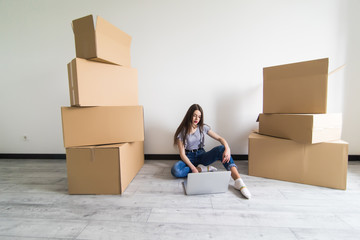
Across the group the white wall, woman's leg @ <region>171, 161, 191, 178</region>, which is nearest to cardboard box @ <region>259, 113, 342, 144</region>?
the white wall

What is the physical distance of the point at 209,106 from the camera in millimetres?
1740

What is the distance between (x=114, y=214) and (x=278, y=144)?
1.30 metres

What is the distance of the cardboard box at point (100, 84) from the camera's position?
Result: 3.32 feet

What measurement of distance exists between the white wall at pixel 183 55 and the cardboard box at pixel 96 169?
2.47 ft

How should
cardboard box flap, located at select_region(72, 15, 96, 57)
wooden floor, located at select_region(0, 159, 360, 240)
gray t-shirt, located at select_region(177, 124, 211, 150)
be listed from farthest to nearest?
gray t-shirt, located at select_region(177, 124, 211, 150) < cardboard box flap, located at select_region(72, 15, 96, 57) < wooden floor, located at select_region(0, 159, 360, 240)

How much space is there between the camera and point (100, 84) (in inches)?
43.3

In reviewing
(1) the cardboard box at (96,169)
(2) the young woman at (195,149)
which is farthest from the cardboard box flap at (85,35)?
(2) the young woman at (195,149)

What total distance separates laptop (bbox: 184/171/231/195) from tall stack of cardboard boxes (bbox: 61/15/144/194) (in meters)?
0.50

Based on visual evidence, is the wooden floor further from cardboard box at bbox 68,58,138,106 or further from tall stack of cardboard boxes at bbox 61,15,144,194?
cardboard box at bbox 68,58,138,106

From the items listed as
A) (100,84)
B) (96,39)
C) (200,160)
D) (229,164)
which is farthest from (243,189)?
(96,39)

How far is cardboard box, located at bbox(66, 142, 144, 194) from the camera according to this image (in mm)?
1093

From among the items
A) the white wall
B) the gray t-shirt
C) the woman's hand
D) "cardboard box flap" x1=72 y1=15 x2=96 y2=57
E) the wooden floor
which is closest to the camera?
the wooden floor

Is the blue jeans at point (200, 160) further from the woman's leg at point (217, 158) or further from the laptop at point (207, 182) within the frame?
the laptop at point (207, 182)

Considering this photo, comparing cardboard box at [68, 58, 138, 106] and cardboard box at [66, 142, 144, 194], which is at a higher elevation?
cardboard box at [68, 58, 138, 106]
